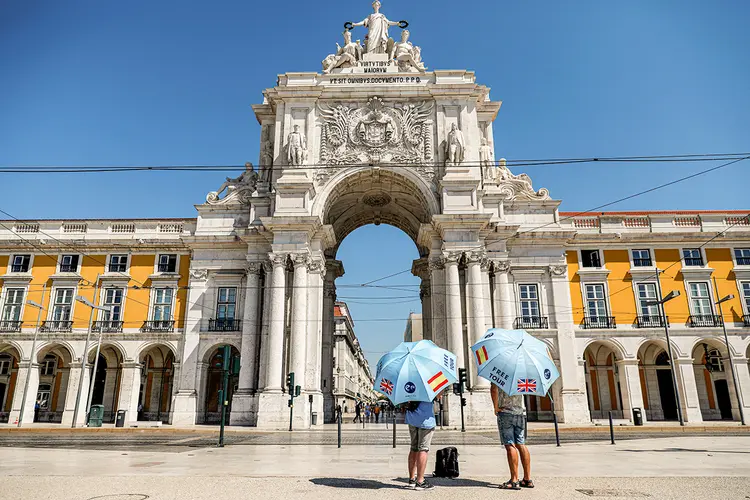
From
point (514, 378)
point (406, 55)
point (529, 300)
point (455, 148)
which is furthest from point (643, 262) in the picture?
point (514, 378)

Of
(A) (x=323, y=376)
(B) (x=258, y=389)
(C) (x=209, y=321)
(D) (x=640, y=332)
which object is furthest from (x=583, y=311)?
(C) (x=209, y=321)

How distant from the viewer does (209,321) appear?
116 ft

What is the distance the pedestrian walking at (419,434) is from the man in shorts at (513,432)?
115 cm

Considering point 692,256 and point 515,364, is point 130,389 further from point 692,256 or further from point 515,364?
point 692,256

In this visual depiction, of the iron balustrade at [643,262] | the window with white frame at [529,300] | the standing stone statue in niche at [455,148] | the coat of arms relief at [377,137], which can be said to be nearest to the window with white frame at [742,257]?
the iron balustrade at [643,262]

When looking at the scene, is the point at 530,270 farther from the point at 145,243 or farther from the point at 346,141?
the point at 145,243

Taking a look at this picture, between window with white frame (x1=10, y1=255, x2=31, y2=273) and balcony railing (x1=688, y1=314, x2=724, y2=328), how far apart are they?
4438 cm

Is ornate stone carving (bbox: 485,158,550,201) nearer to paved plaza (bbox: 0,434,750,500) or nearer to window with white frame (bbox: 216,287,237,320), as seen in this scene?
window with white frame (bbox: 216,287,237,320)

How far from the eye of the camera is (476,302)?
103 feet

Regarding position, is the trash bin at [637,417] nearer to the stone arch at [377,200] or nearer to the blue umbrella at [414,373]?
the stone arch at [377,200]

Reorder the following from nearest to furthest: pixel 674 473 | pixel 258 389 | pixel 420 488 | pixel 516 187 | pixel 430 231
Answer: pixel 420 488, pixel 674 473, pixel 258 389, pixel 430 231, pixel 516 187

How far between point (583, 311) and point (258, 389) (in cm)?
2102

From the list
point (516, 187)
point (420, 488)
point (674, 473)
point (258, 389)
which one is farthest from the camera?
point (516, 187)

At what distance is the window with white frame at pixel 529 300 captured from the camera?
3500 cm
